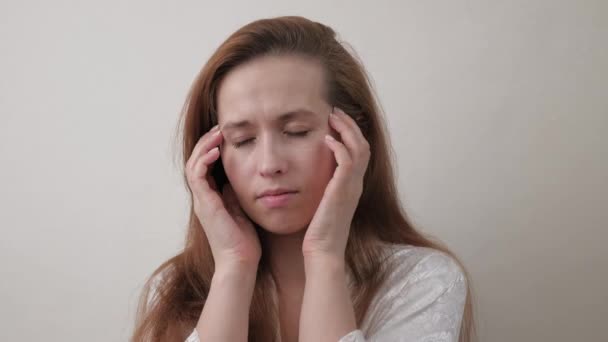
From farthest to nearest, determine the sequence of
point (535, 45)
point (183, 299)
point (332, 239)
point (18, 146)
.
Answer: point (18, 146), point (535, 45), point (183, 299), point (332, 239)

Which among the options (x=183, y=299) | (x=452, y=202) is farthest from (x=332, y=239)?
(x=452, y=202)

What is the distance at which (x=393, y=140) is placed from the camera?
6.04 feet

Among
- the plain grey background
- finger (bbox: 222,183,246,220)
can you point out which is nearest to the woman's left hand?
finger (bbox: 222,183,246,220)

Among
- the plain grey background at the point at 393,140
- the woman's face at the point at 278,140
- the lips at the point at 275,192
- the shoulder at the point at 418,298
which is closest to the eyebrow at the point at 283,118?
the woman's face at the point at 278,140

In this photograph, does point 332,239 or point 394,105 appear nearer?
point 332,239

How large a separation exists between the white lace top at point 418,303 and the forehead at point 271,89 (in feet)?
1.29

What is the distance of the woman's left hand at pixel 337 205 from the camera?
130 cm

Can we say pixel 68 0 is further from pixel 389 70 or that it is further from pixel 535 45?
pixel 535 45

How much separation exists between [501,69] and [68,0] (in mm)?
1242

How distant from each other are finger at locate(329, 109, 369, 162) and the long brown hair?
6 cm

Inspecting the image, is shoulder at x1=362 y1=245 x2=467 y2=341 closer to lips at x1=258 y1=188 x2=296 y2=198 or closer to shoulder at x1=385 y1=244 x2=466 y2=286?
shoulder at x1=385 y1=244 x2=466 y2=286

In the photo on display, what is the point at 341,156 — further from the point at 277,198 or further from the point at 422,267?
the point at 422,267

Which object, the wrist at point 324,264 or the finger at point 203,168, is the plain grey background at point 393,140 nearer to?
the finger at point 203,168

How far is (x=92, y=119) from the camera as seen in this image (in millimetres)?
1881
